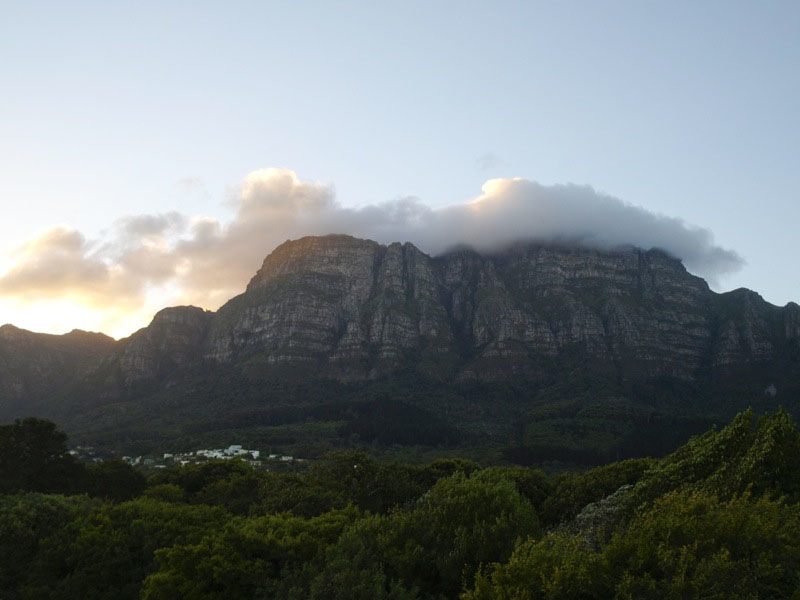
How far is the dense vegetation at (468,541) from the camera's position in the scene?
2256 cm

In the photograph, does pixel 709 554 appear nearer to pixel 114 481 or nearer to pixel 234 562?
pixel 234 562

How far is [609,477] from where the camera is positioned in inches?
2184

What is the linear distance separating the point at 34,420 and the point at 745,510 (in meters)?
67.2

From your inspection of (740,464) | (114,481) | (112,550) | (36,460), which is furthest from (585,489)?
(36,460)

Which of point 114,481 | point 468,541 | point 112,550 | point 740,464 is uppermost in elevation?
point 740,464

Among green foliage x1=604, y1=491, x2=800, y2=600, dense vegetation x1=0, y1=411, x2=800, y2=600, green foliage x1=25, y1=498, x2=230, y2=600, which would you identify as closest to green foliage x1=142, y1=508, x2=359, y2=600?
dense vegetation x1=0, y1=411, x2=800, y2=600

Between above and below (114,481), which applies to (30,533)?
below

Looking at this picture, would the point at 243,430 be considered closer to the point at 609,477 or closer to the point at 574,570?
the point at 609,477

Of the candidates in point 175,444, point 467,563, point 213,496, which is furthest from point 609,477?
point 175,444

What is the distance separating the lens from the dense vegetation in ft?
74.0

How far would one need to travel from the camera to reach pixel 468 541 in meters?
31.6

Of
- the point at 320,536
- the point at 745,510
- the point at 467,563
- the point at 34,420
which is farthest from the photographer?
the point at 34,420

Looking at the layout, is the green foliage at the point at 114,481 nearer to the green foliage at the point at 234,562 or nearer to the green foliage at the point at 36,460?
the green foliage at the point at 36,460

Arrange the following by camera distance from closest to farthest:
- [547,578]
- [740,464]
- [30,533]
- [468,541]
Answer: [547,578] < [468,541] < [740,464] < [30,533]
